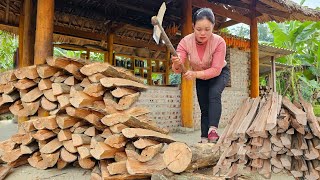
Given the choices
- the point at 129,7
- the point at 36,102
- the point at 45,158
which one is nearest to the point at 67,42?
the point at 129,7

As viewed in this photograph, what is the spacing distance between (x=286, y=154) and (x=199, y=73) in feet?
3.67

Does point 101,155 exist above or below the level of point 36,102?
below

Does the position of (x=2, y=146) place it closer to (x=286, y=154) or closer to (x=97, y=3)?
(x=286, y=154)

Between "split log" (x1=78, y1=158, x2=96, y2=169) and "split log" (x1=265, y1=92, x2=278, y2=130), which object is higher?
"split log" (x1=265, y1=92, x2=278, y2=130)

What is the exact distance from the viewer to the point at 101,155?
2.66 meters

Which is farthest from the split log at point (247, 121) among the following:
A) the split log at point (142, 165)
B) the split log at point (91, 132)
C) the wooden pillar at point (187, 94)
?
the wooden pillar at point (187, 94)

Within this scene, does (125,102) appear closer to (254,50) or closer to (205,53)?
(205,53)

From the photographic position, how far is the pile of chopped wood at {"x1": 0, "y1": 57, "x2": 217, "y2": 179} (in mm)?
2605

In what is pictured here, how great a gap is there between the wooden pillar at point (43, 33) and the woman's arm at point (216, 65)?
227cm

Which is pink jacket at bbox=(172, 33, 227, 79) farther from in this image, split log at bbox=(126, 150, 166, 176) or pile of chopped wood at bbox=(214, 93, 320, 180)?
split log at bbox=(126, 150, 166, 176)

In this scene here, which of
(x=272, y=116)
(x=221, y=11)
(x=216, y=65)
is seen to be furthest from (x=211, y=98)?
(x=221, y=11)

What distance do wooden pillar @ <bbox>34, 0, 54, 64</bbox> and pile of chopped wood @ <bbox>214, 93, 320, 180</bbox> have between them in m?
2.67

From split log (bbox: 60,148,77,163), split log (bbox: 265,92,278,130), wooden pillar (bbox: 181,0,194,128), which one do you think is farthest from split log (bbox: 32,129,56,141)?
wooden pillar (bbox: 181,0,194,128)

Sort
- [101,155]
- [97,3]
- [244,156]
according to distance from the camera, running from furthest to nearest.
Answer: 1. [97,3]
2. [101,155]
3. [244,156]
